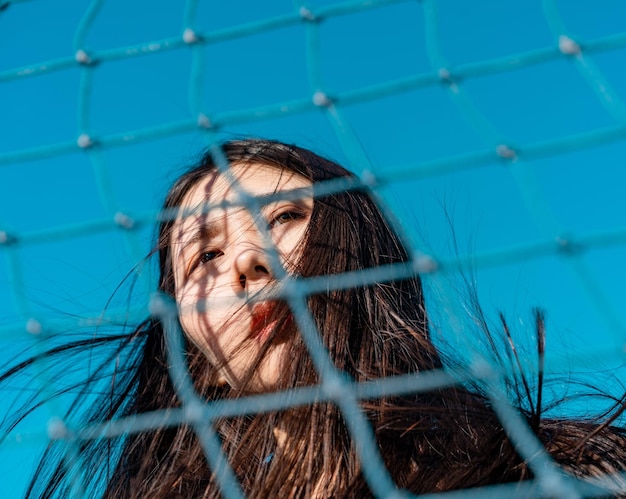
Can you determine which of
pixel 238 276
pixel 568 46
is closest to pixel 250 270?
pixel 238 276

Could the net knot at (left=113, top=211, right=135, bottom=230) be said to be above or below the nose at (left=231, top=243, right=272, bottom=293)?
above

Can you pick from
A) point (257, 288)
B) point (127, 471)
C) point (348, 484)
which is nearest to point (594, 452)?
point (348, 484)

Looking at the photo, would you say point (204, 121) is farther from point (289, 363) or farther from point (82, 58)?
point (289, 363)

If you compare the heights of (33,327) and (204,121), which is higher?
(204,121)

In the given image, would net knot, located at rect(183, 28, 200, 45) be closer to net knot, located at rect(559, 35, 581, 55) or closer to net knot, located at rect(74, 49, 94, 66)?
net knot, located at rect(74, 49, 94, 66)

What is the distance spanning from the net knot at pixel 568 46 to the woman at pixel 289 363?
29cm

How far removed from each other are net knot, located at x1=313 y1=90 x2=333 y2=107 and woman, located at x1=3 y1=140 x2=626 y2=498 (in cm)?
10

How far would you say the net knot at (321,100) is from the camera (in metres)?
1.17

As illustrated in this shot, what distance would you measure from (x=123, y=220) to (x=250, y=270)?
0.16m

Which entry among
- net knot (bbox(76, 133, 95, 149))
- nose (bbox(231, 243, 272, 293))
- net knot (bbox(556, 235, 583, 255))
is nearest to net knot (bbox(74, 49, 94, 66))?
net knot (bbox(76, 133, 95, 149))

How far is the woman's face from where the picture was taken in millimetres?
1106

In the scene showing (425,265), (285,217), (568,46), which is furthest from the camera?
(285,217)

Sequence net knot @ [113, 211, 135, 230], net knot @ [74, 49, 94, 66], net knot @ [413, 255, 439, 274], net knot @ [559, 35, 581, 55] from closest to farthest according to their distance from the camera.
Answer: net knot @ [413, 255, 439, 274] < net knot @ [559, 35, 581, 55] < net knot @ [113, 211, 135, 230] < net knot @ [74, 49, 94, 66]

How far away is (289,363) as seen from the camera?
1090mm
